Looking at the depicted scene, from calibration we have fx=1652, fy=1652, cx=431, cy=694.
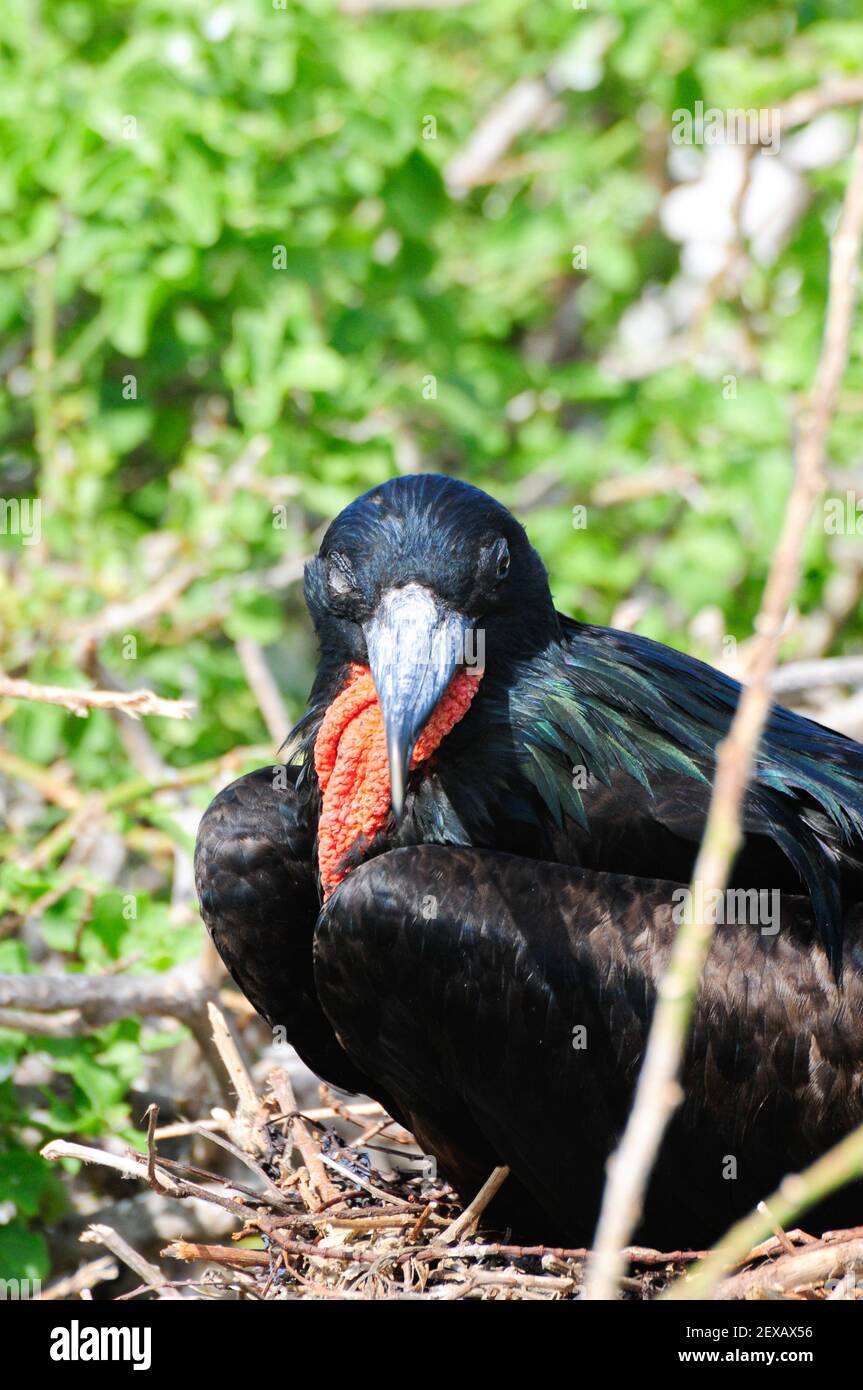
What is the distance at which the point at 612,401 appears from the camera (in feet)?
20.3

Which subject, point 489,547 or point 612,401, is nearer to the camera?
point 489,547

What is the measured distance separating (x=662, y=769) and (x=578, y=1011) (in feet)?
1.96

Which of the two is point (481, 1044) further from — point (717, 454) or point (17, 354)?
point (17, 354)

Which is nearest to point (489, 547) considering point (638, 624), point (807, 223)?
point (638, 624)

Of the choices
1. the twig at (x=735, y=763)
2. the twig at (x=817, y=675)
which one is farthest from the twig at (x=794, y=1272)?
the twig at (x=817, y=675)

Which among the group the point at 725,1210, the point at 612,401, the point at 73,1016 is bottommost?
the point at 725,1210

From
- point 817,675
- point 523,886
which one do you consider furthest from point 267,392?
point 523,886

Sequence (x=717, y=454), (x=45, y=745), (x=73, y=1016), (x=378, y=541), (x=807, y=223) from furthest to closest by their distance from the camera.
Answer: (x=807, y=223) < (x=717, y=454) < (x=45, y=745) < (x=73, y=1016) < (x=378, y=541)

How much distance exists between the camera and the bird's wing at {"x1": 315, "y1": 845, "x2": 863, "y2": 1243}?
3.19 m

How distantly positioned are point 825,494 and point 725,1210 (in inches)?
140

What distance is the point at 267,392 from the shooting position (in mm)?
5453

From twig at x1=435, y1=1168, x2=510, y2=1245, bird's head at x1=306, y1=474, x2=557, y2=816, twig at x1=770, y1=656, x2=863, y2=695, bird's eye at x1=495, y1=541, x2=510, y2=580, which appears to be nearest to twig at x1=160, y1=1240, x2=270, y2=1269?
twig at x1=435, y1=1168, x2=510, y2=1245

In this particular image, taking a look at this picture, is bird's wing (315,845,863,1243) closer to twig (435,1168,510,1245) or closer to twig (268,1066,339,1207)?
twig (435,1168,510,1245)

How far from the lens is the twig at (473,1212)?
3420 millimetres
